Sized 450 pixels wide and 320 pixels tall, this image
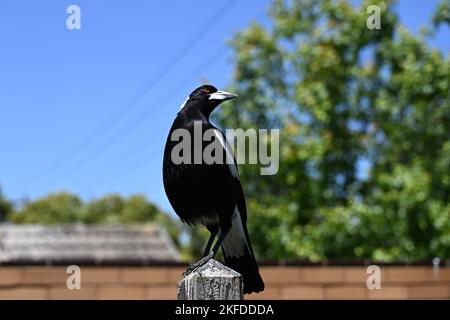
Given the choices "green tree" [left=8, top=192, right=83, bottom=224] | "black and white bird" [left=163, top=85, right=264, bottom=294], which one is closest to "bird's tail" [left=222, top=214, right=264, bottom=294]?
"black and white bird" [left=163, top=85, right=264, bottom=294]

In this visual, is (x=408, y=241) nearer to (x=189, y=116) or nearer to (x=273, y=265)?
(x=273, y=265)

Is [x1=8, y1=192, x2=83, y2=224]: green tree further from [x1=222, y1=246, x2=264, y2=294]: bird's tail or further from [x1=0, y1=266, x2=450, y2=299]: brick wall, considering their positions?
[x1=222, y1=246, x2=264, y2=294]: bird's tail

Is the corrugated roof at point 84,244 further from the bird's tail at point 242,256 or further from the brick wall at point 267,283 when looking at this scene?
the bird's tail at point 242,256

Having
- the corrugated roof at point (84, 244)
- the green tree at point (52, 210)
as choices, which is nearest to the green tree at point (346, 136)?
the corrugated roof at point (84, 244)

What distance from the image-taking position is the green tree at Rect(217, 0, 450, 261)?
59.4 feet

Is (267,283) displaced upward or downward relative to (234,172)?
downward

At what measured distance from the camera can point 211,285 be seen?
3154mm

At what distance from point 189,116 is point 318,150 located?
1659 cm

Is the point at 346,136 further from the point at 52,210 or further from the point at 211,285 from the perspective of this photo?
the point at 52,210

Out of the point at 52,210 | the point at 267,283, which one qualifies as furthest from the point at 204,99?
the point at 52,210

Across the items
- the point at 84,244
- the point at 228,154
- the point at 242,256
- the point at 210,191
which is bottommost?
the point at 84,244

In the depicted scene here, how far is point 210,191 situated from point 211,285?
1.44 feet

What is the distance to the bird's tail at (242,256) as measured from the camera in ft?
10.9

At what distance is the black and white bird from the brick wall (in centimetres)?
459
